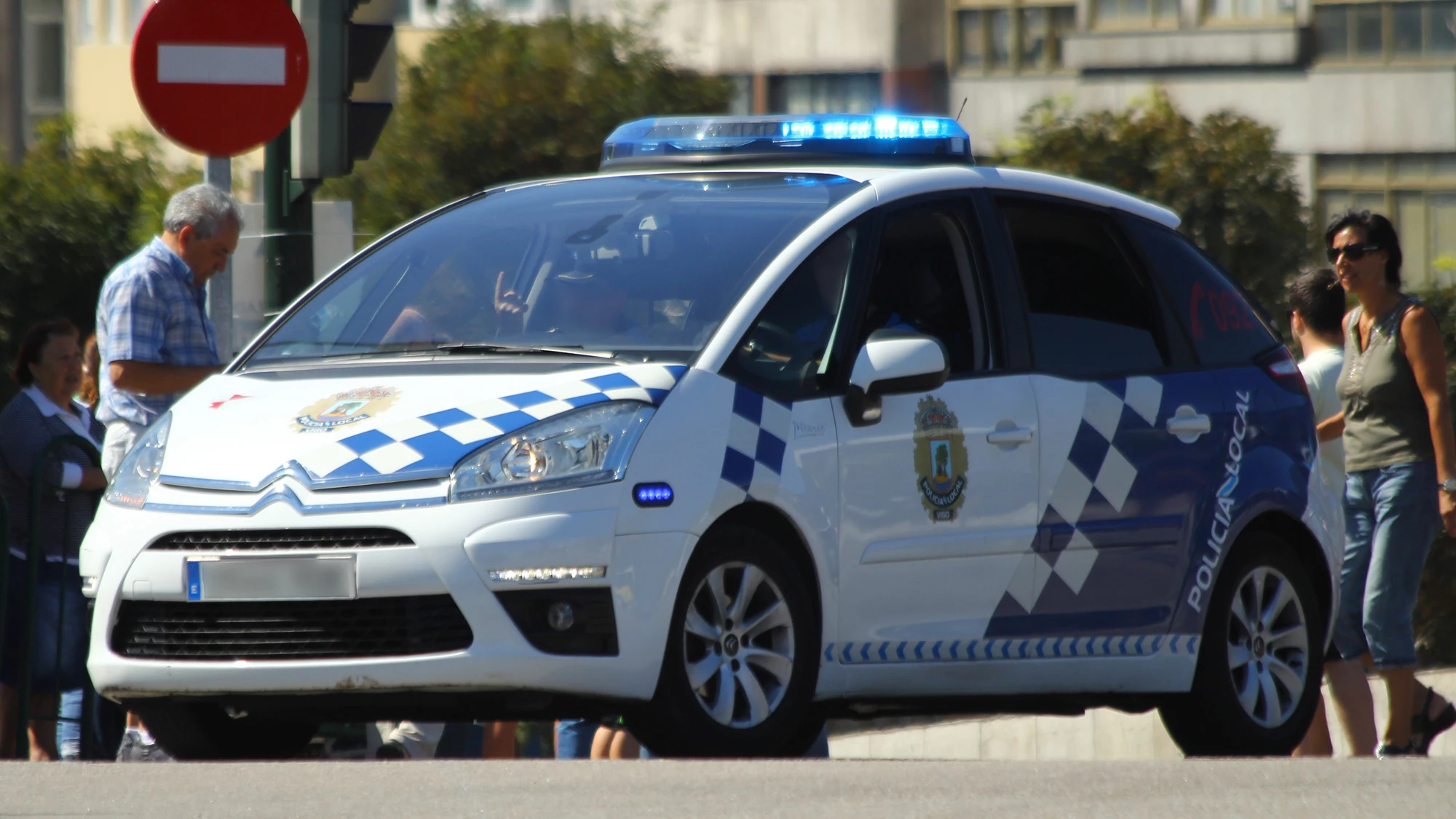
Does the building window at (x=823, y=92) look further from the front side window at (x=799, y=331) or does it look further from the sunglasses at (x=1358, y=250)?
the front side window at (x=799, y=331)

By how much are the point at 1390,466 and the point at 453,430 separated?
4013 mm

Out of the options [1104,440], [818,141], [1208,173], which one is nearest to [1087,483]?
[1104,440]

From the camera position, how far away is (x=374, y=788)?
5.31 metres

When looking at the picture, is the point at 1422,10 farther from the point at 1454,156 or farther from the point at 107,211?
the point at 107,211

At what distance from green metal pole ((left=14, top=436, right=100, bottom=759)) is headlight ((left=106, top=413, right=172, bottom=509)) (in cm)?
211

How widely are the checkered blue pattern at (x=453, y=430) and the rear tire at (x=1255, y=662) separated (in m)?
2.26

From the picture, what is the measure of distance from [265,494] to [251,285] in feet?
12.0

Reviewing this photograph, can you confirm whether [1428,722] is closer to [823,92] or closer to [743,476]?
[743,476]

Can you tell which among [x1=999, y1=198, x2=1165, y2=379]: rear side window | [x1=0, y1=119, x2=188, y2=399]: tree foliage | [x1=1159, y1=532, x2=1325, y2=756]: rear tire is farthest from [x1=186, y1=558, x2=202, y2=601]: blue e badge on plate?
[x1=0, y1=119, x2=188, y2=399]: tree foliage

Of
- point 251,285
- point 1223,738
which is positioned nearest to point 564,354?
point 1223,738

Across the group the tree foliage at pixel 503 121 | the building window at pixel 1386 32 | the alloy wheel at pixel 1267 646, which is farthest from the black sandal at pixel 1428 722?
the building window at pixel 1386 32

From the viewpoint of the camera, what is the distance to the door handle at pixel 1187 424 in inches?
292

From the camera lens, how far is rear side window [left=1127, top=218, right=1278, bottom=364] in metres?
7.73

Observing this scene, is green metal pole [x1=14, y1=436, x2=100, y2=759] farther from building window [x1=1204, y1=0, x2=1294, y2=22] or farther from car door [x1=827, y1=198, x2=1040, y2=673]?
building window [x1=1204, y1=0, x2=1294, y2=22]
